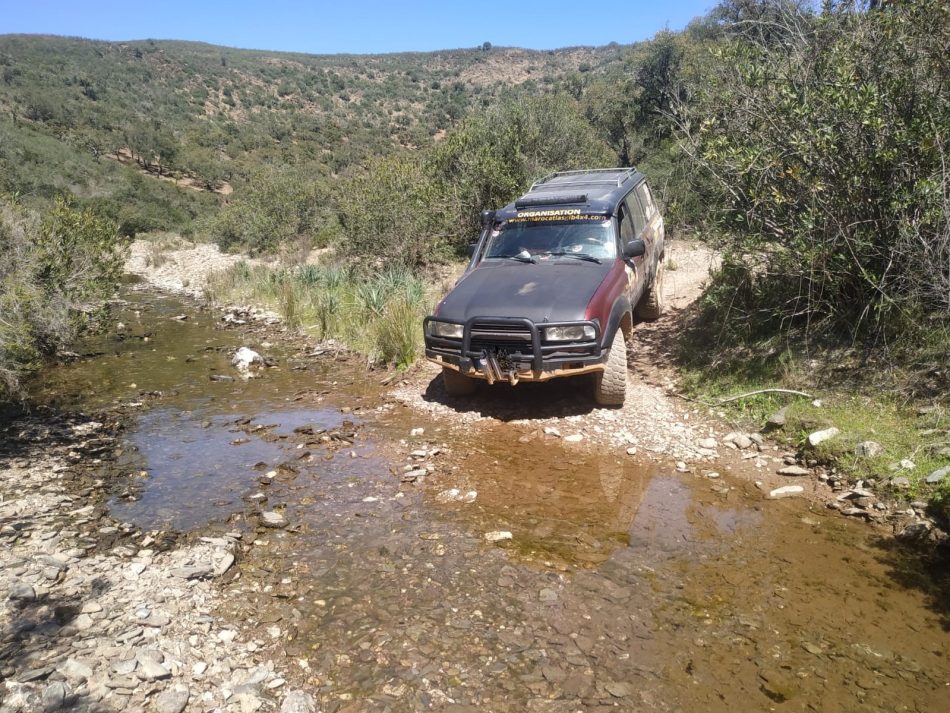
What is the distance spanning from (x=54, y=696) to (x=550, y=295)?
15.6 feet

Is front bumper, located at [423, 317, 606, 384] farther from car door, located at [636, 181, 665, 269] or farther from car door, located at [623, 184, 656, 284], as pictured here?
car door, located at [636, 181, 665, 269]

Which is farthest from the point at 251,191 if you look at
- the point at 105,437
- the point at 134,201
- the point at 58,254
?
the point at 105,437

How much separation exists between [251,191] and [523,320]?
949 inches

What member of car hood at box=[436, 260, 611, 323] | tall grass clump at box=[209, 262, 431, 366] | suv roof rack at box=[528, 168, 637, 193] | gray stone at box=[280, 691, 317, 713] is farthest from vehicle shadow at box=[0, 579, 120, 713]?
suv roof rack at box=[528, 168, 637, 193]

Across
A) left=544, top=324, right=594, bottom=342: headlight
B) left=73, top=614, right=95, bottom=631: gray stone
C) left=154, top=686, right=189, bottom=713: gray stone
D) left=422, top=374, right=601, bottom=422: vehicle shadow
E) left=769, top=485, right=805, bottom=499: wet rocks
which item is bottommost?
left=769, top=485, right=805, bottom=499: wet rocks

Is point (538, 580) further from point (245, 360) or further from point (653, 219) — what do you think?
point (245, 360)

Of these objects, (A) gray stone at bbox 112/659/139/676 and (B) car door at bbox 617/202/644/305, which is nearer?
(A) gray stone at bbox 112/659/139/676

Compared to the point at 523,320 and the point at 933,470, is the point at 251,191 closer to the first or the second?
the point at 523,320

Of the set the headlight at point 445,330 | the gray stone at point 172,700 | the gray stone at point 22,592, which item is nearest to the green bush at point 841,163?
the headlight at point 445,330

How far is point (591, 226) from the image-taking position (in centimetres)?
702

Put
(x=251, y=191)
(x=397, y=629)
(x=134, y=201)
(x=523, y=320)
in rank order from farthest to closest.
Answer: (x=134, y=201) < (x=251, y=191) < (x=523, y=320) < (x=397, y=629)

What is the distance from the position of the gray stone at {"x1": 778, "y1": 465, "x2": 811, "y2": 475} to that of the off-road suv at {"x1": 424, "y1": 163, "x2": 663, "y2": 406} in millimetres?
1689

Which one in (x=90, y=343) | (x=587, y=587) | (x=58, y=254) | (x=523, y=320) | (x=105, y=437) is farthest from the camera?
(x=90, y=343)

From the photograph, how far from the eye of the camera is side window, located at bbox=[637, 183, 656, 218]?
842 centimetres
